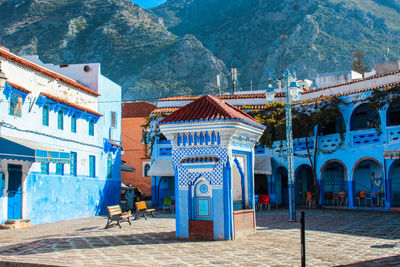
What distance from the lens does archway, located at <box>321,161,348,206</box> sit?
27.6m

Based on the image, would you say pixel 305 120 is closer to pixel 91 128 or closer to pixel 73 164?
pixel 91 128

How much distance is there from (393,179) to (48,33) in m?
76.9

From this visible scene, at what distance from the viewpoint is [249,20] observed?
95312mm

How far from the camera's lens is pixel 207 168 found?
13.5 m

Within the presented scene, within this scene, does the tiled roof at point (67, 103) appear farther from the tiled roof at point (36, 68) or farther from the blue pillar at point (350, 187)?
the blue pillar at point (350, 187)

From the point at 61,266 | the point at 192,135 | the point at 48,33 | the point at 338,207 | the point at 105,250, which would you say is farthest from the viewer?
the point at 48,33

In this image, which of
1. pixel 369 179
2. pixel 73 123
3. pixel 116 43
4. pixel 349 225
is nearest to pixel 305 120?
pixel 369 179

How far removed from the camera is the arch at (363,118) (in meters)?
25.2

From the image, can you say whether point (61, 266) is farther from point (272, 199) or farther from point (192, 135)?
point (272, 199)

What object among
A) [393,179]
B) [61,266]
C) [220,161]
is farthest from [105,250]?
[393,179]

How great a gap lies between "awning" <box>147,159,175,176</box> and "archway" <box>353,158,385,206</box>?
411 inches

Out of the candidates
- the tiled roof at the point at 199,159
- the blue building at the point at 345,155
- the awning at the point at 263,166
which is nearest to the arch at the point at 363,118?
the blue building at the point at 345,155

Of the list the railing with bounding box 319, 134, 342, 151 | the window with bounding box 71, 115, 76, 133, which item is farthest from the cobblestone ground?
the railing with bounding box 319, 134, 342, 151

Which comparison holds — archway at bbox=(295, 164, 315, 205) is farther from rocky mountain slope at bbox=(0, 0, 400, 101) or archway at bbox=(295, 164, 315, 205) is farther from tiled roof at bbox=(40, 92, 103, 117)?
rocky mountain slope at bbox=(0, 0, 400, 101)
